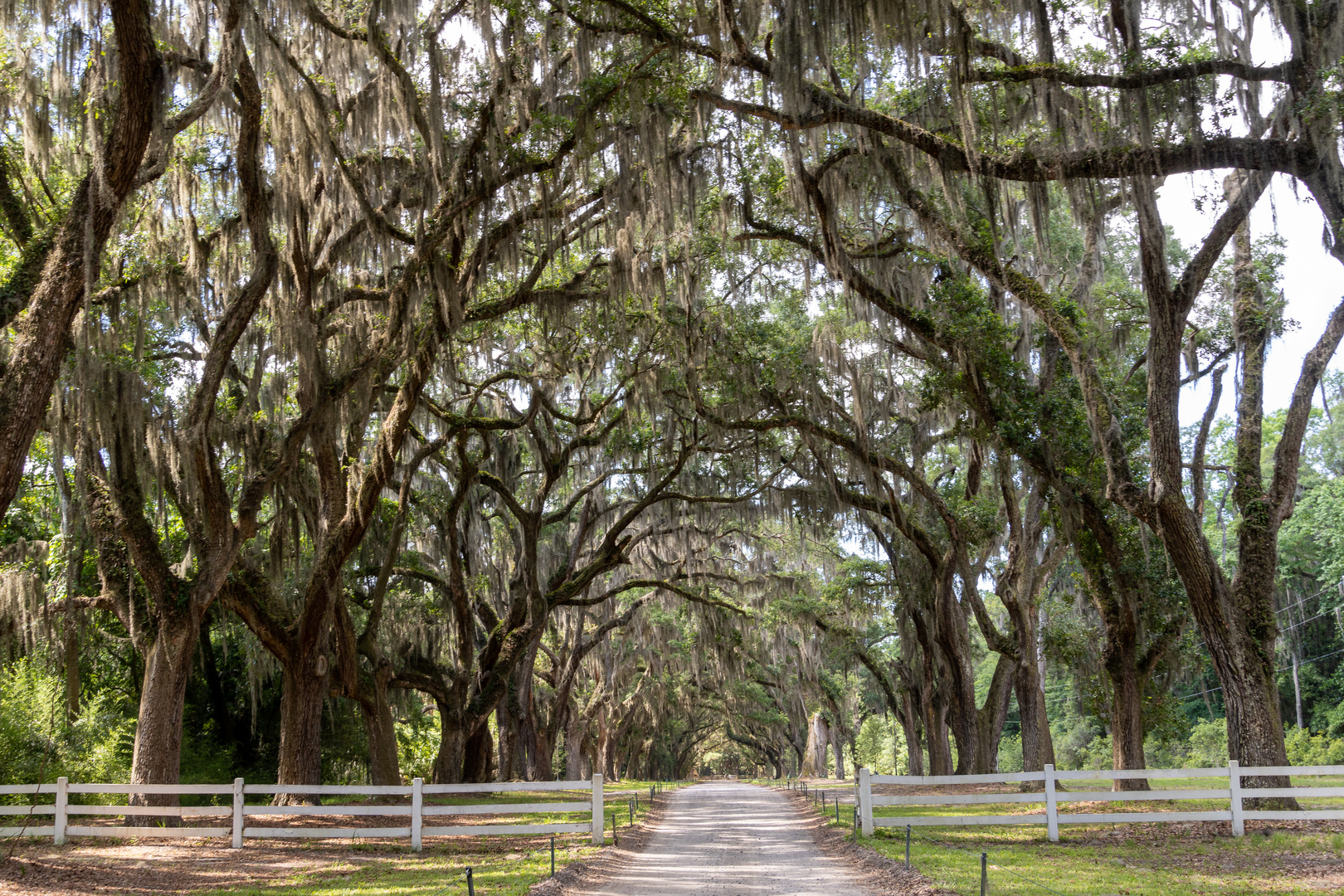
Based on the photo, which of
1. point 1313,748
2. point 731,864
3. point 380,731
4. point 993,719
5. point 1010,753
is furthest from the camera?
point 1010,753

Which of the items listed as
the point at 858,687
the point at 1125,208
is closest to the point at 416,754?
the point at 858,687

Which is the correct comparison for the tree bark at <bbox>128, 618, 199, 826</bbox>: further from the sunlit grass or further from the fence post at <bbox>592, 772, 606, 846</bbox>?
the sunlit grass

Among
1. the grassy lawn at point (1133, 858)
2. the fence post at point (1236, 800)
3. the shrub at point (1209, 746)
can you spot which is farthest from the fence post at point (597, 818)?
the shrub at point (1209, 746)

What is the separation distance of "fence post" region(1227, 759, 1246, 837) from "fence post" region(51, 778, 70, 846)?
40.5 feet

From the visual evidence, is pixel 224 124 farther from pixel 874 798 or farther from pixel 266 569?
pixel 874 798

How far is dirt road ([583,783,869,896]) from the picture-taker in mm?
7809

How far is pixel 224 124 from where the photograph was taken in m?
10.7

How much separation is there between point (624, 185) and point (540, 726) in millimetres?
23476

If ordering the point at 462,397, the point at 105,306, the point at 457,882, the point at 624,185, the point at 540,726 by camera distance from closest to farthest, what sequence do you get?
the point at 457,882, the point at 624,185, the point at 105,306, the point at 462,397, the point at 540,726

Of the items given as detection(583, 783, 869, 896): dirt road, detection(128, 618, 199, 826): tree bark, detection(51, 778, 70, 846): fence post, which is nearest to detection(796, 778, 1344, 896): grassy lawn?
detection(583, 783, 869, 896): dirt road

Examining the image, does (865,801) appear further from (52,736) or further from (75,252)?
(52,736)

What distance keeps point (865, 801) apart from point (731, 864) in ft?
7.71

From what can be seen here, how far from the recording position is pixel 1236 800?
32.5ft

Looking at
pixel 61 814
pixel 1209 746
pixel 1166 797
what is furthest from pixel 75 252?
pixel 1209 746
